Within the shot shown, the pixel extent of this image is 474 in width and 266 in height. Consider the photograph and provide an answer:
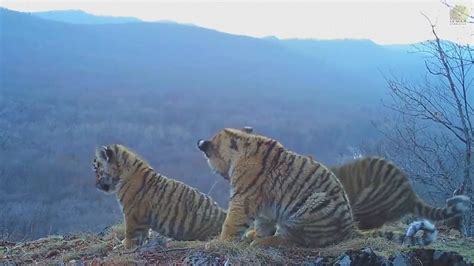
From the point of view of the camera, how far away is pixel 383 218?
6441 mm

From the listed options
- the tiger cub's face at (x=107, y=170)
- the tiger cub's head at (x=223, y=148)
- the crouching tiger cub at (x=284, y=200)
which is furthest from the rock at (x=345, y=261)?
the tiger cub's face at (x=107, y=170)

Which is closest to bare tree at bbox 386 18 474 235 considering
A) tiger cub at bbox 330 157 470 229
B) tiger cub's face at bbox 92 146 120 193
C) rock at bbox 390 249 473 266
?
tiger cub at bbox 330 157 470 229

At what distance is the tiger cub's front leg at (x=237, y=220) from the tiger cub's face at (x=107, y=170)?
5.15 feet

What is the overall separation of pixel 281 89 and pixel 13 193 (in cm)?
1982

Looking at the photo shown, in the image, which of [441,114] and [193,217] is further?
[441,114]

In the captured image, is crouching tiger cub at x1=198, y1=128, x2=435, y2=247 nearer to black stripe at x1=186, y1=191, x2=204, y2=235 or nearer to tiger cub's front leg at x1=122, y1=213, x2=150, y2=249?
black stripe at x1=186, y1=191, x2=204, y2=235

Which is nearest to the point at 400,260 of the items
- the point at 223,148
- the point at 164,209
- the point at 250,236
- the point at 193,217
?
the point at 250,236

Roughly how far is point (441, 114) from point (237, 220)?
178 inches

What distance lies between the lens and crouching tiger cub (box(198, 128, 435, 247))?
17.8ft

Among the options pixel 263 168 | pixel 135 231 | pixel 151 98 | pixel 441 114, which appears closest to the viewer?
pixel 263 168

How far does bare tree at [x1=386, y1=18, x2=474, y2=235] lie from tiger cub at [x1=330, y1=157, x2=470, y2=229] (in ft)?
4.29

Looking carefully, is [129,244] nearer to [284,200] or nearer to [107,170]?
[107,170]

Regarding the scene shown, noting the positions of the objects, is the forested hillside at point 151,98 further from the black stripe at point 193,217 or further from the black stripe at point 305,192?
the black stripe at point 305,192

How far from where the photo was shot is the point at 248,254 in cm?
505
